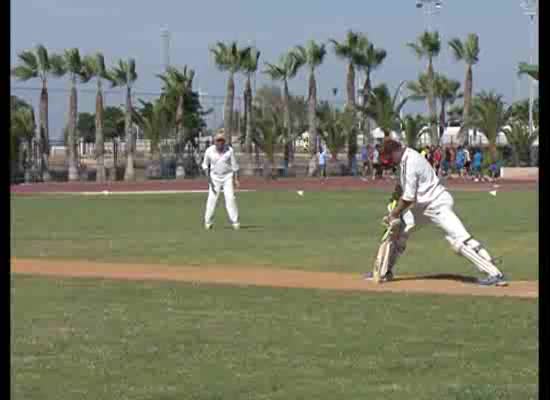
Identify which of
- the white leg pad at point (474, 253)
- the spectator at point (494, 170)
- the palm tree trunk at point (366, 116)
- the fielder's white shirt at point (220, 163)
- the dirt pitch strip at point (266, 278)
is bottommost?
the spectator at point (494, 170)

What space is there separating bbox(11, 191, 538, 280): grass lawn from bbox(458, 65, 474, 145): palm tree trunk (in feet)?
126

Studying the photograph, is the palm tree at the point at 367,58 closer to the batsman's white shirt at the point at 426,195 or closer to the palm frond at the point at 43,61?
the palm frond at the point at 43,61

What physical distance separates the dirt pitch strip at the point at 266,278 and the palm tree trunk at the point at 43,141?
45.1 metres

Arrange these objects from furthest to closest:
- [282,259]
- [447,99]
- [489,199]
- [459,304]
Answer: [447,99], [489,199], [282,259], [459,304]

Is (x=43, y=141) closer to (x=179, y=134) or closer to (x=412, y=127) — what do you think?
(x=179, y=134)

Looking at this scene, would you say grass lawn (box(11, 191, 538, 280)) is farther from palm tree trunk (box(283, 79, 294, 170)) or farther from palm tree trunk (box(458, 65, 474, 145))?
palm tree trunk (box(458, 65, 474, 145))

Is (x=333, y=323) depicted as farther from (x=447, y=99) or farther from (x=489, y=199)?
(x=447, y=99)

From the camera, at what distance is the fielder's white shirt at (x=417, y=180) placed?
13516 millimetres

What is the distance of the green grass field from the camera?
7.99 meters

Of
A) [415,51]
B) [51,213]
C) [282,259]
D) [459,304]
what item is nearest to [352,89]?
[415,51]

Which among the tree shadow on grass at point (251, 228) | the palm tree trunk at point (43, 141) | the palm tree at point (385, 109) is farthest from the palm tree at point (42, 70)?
the tree shadow on grass at point (251, 228)
